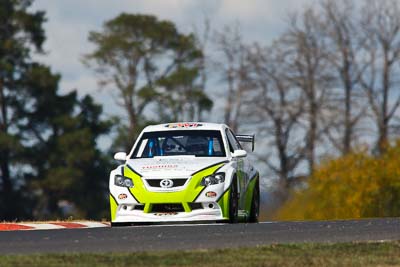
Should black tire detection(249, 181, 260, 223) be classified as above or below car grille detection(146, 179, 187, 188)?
below

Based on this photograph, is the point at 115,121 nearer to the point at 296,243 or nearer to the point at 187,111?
the point at 187,111

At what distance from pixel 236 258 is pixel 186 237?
2540mm

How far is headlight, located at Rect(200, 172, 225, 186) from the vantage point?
19.1 meters

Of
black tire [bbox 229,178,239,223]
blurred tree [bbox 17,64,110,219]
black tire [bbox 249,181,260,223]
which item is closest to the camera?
A: black tire [bbox 229,178,239,223]

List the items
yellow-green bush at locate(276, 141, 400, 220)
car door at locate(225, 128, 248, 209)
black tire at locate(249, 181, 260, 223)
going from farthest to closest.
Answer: yellow-green bush at locate(276, 141, 400, 220)
black tire at locate(249, 181, 260, 223)
car door at locate(225, 128, 248, 209)

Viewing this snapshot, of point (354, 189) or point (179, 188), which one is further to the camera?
point (354, 189)

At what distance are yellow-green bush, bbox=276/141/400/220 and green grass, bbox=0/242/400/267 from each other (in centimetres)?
3755

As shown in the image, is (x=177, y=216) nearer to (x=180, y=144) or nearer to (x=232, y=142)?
(x=180, y=144)

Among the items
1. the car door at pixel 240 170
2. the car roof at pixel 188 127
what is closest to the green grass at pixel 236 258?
the car door at pixel 240 170

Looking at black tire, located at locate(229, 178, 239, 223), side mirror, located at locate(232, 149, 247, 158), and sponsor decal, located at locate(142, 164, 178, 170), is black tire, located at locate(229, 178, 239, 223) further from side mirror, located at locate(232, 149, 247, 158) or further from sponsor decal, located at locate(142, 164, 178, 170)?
sponsor decal, located at locate(142, 164, 178, 170)

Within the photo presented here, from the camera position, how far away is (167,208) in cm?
1906

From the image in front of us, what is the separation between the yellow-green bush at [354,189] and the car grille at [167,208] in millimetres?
32376

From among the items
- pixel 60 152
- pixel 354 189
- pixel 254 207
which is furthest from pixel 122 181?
pixel 60 152

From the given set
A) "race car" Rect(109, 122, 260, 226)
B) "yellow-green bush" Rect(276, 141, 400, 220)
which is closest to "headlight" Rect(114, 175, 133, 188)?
"race car" Rect(109, 122, 260, 226)
